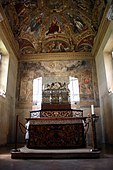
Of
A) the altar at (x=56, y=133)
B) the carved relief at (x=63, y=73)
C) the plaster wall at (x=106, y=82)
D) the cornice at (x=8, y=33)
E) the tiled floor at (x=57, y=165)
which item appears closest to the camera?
the tiled floor at (x=57, y=165)

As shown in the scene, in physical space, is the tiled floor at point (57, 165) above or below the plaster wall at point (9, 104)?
below

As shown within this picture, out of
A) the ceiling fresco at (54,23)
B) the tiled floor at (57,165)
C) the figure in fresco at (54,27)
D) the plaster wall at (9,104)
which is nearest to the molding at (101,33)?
the ceiling fresco at (54,23)

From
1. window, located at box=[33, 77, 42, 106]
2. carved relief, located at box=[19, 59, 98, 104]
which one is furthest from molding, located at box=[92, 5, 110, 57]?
window, located at box=[33, 77, 42, 106]

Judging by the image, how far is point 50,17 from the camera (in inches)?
494

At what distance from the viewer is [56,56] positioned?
13.7 metres

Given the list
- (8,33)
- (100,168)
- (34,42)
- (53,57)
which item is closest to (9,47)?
(8,33)

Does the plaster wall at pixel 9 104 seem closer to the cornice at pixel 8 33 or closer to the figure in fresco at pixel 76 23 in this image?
the cornice at pixel 8 33

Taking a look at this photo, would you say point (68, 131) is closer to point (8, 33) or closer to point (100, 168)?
point (100, 168)

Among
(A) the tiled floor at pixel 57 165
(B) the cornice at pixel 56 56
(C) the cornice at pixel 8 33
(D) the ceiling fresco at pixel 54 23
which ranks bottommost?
(A) the tiled floor at pixel 57 165

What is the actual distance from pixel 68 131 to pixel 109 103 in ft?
15.8

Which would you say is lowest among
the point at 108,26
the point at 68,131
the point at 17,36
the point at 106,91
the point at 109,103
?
the point at 68,131

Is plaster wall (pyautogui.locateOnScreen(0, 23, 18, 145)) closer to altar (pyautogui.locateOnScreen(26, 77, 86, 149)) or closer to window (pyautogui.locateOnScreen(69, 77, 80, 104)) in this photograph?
altar (pyautogui.locateOnScreen(26, 77, 86, 149))

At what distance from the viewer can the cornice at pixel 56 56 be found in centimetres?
1363

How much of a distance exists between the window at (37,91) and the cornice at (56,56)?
1.90 metres
